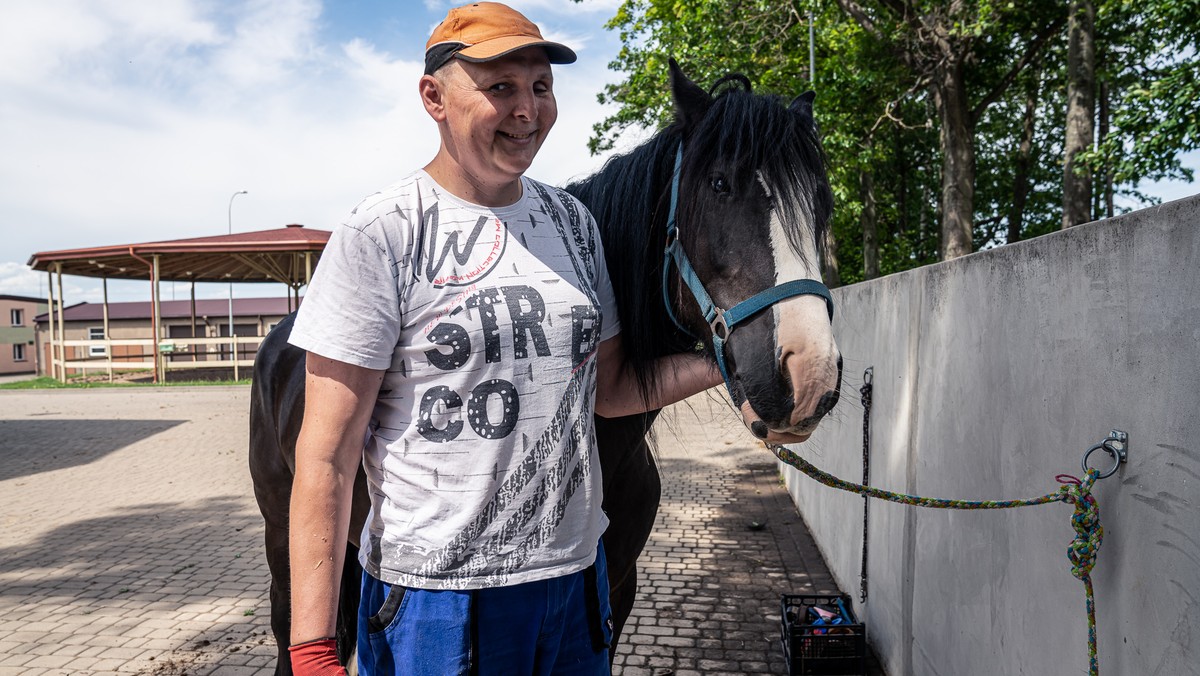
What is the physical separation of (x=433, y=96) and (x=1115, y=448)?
1688 mm

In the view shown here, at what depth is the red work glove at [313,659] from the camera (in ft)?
4.13

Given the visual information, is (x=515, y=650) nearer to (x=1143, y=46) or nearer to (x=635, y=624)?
(x=635, y=624)

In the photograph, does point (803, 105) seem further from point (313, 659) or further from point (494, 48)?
point (313, 659)

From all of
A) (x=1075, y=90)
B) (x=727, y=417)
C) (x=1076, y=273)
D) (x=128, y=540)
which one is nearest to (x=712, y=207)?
(x=1076, y=273)

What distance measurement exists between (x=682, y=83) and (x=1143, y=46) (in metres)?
17.1

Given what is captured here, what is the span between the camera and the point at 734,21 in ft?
44.5

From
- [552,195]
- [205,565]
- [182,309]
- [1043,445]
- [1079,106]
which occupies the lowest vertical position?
[205,565]

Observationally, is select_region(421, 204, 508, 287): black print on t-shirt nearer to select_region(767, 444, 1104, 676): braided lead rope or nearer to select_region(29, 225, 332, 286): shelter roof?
select_region(767, 444, 1104, 676): braided lead rope

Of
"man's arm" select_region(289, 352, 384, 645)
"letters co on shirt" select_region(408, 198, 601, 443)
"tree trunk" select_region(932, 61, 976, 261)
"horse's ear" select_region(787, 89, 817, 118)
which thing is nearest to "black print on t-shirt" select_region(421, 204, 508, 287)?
"letters co on shirt" select_region(408, 198, 601, 443)

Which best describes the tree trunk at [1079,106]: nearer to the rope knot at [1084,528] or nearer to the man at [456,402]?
the rope knot at [1084,528]

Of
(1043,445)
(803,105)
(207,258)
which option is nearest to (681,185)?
(803,105)

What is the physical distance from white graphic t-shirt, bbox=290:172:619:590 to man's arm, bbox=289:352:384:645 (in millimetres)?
55

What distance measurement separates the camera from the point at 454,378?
1328 millimetres

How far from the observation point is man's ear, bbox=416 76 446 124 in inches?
56.1
